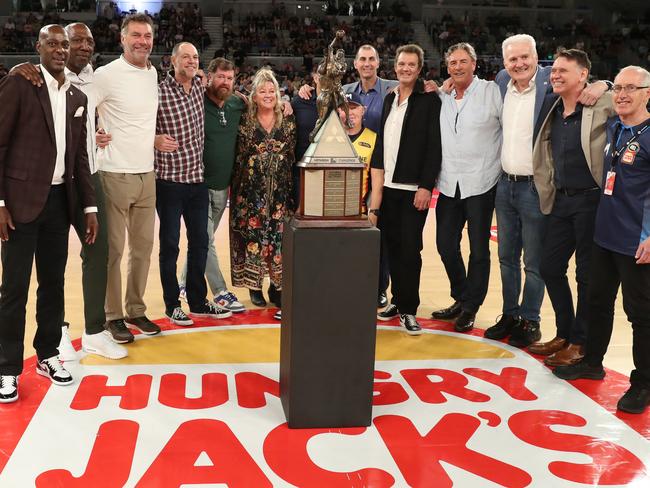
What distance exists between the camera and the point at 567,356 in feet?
10.9

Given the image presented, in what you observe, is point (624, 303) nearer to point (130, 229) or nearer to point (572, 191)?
point (572, 191)

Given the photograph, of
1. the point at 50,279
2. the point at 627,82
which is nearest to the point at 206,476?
the point at 50,279

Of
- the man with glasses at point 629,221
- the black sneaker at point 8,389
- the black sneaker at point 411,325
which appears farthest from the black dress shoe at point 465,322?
the black sneaker at point 8,389

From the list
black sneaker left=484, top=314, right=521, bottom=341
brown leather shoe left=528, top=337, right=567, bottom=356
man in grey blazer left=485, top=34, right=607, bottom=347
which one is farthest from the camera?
black sneaker left=484, top=314, right=521, bottom=341

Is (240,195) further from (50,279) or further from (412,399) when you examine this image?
(412,399)

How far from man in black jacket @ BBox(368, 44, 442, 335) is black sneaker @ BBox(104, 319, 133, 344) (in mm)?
1486

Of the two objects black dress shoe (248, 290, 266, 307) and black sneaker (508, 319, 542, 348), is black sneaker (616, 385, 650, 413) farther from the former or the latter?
black dress shoe (248, 290, 266, 307)

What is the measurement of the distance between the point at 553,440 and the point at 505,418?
0.23 meters

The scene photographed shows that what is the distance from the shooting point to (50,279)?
9.70 ft

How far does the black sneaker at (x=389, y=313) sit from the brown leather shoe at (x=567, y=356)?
1.02m

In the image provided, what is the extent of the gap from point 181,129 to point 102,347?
4.04 ft

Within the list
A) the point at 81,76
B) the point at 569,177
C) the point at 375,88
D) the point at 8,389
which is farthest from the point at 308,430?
the point at 375,88

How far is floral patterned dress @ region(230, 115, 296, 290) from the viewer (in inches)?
148

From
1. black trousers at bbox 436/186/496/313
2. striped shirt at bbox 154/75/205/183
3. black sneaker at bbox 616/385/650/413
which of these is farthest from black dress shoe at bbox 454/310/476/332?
striped shirt at bbox 154/75/205/183
